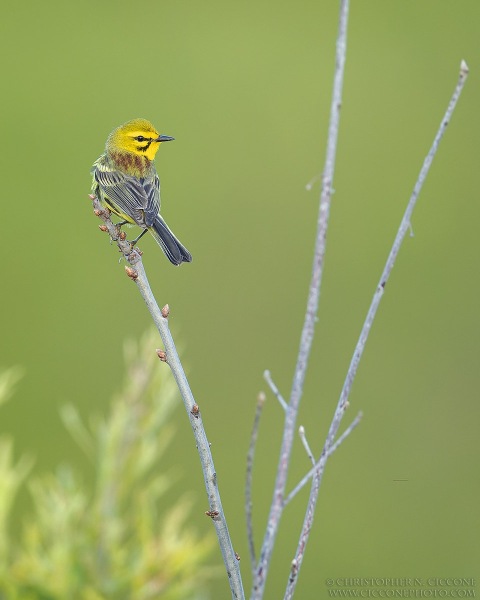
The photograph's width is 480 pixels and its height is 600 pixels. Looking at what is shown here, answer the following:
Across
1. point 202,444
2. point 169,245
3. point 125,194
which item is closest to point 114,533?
point 202,444

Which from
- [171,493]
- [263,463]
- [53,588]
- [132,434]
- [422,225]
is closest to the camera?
[53,588]

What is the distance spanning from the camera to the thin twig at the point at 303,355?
760 millimetres

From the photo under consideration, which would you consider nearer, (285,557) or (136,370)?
(136,370)

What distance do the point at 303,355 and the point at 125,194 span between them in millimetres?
701

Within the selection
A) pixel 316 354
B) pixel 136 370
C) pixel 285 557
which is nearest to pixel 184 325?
pixel 316 354

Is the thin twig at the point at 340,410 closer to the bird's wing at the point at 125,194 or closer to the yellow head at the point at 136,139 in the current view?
the bird's wing at the point at 125,194

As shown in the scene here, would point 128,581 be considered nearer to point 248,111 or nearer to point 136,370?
point 136,370

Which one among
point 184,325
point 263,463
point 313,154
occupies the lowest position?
point 263,463

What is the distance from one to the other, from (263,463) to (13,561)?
2.36 meters

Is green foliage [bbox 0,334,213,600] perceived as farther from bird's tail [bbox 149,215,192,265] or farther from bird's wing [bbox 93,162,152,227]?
bird's wing [bbox 93,162,152,227]

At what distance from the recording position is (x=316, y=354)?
344 centimetres

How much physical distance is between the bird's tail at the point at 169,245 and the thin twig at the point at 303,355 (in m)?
0.43

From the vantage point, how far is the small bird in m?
1.39

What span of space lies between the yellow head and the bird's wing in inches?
3.1
